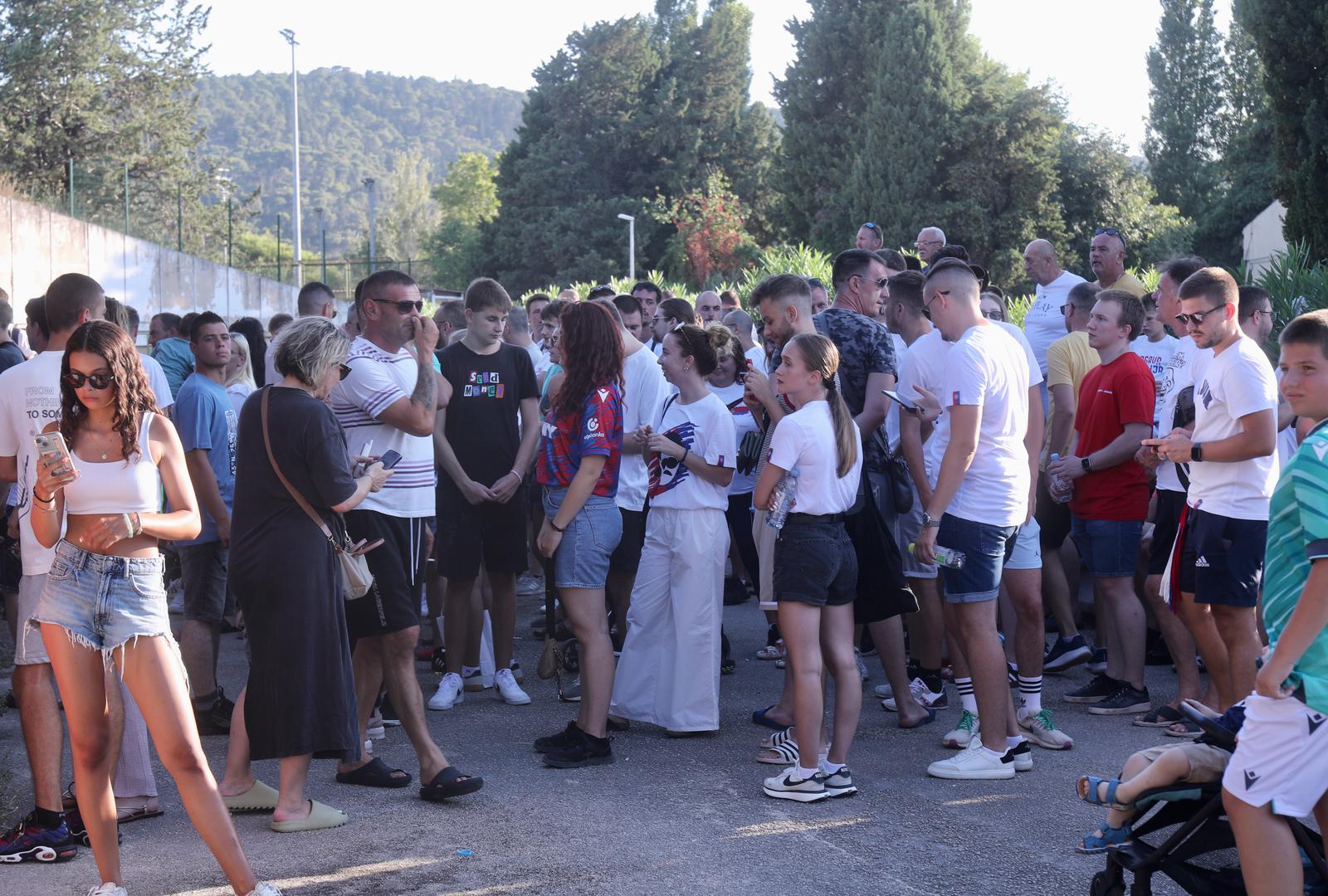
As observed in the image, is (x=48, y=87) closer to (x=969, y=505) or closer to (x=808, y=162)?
(x=808, y=162)

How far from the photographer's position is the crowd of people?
13.1ft

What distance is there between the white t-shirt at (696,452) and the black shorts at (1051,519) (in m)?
2.20

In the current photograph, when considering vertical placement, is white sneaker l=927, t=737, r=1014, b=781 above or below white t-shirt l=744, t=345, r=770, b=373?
below

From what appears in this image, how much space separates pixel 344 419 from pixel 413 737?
141 centimetres

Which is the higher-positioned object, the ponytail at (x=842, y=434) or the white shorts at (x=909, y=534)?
the ponytail at (x=842, y=434)

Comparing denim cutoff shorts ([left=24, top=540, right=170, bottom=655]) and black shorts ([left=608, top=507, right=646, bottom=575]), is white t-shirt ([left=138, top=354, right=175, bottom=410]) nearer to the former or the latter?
denim cutoff shorts ([left=24, top=540, right=170, bottom=655])

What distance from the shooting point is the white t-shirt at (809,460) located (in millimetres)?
5352

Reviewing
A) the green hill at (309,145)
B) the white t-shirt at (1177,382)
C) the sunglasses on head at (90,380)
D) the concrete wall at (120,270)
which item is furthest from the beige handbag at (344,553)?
the green hill at (309,145)

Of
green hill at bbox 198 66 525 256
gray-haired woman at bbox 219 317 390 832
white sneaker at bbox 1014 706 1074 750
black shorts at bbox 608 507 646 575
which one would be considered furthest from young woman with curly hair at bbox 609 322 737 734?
green hill at bbox 198 66 525 256

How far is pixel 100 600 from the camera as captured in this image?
3.98 meters

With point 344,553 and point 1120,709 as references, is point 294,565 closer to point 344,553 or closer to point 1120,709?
point 344,553

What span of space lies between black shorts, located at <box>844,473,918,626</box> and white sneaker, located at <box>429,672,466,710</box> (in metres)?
2.30

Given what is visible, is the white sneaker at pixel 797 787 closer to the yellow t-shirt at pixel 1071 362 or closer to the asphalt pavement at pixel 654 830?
the asphalt pavement at pixel 654 830

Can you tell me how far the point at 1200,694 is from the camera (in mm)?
6473
